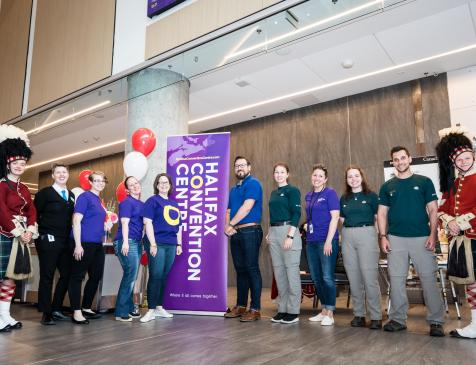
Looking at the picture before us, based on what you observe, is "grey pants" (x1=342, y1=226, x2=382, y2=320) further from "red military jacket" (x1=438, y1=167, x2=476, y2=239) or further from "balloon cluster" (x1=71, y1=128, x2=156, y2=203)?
"balloon cluster" (x1=71, y1=128, x2=156, y2=203)

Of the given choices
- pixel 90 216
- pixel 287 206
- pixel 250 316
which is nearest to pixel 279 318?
pixel 250 316

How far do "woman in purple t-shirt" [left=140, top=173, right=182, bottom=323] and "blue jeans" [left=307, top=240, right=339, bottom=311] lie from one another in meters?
1.33

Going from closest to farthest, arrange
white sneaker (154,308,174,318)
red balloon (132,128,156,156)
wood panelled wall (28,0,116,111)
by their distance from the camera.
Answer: white sneaker (154,308,174,318)
red balloon (132,128,156,156)
wood panelled wall (28,0,116,111)

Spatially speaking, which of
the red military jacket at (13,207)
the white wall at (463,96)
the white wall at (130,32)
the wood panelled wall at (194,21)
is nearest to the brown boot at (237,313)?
the red military jacket at (13,207)

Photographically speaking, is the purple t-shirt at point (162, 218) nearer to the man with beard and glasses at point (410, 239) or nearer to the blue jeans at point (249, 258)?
the blue jeans at point (249, 258)

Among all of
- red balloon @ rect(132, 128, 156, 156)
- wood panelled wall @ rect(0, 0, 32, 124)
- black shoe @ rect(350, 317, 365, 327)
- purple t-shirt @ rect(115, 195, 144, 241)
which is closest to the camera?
black shoe @ rect(350, 317, 365, 327)

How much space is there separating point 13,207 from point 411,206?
11.0 ft

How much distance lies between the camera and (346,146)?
22.6 ft

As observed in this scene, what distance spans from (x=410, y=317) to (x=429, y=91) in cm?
377

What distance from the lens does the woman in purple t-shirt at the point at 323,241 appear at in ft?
11.5

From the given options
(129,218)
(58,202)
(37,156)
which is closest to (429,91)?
(129,218)

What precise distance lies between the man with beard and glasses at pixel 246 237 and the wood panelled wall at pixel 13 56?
236 inches

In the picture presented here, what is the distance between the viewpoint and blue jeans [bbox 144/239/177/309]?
12.0 feet

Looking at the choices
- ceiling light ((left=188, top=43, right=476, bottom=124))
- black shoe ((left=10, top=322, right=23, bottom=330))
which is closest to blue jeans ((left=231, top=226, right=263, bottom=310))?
black shoe ((left=10, top=322, right=23, bottom=330))
